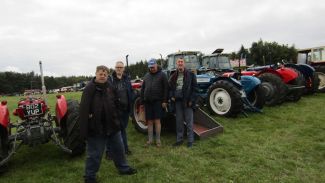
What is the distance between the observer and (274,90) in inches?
390

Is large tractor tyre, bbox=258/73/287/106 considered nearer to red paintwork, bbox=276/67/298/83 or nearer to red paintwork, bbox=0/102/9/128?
red paintwork, bbox=276/67/298/83

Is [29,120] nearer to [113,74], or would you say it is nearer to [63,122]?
[63,122]

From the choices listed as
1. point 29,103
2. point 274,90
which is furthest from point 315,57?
point 29,103

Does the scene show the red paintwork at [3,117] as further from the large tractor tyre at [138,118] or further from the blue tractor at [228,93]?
the blue tractor at [228,93]

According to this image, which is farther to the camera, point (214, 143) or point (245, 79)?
point (245, 79)

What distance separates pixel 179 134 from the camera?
19.9 ft

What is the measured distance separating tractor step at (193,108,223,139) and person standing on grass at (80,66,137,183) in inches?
112

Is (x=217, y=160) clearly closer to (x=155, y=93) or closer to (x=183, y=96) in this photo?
(x=183, y=96)

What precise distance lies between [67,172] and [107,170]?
625mm

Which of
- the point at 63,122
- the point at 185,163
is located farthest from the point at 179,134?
the point at 63,122

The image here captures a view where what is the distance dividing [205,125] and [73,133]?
321cm

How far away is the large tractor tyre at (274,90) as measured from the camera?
989 centimetres

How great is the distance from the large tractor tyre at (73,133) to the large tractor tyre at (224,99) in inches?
160

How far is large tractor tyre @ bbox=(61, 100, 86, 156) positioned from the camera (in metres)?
5.09
